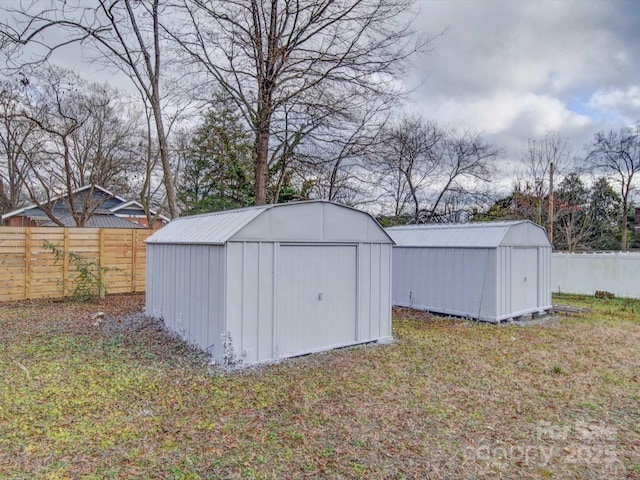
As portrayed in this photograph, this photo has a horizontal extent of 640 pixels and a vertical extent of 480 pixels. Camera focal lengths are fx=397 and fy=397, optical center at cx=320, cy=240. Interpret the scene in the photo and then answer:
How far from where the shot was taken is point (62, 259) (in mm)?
8984

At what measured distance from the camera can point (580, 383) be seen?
439 centimetres

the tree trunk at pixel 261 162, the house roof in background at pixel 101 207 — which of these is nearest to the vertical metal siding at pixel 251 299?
the tree trunk at pixel 261 162

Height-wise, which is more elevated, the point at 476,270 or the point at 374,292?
the point at 476,270

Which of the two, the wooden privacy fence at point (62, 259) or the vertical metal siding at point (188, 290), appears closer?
the vertical metal siding at point (188, 290)

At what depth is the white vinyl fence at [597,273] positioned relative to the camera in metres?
10.7

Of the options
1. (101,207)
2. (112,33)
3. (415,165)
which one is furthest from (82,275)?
(415,165)

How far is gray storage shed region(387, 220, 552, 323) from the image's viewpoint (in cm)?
761

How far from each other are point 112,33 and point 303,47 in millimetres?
4918

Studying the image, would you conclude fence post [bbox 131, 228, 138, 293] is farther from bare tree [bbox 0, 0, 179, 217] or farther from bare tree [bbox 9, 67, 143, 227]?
bare tree [bbox 9, 67, 143, 227]

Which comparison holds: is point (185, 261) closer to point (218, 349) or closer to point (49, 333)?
point (218, 349)

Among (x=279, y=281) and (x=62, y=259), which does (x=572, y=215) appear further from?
(x=62, y=259)

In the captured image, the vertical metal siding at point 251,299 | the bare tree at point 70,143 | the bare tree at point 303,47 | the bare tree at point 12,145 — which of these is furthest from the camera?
the bare tree at point 70,143

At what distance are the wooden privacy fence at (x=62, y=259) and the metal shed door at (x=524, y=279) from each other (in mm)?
8662

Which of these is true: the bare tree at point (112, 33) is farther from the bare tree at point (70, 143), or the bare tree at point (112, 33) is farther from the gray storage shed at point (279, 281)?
the gray storage shed at point (279, 281)
